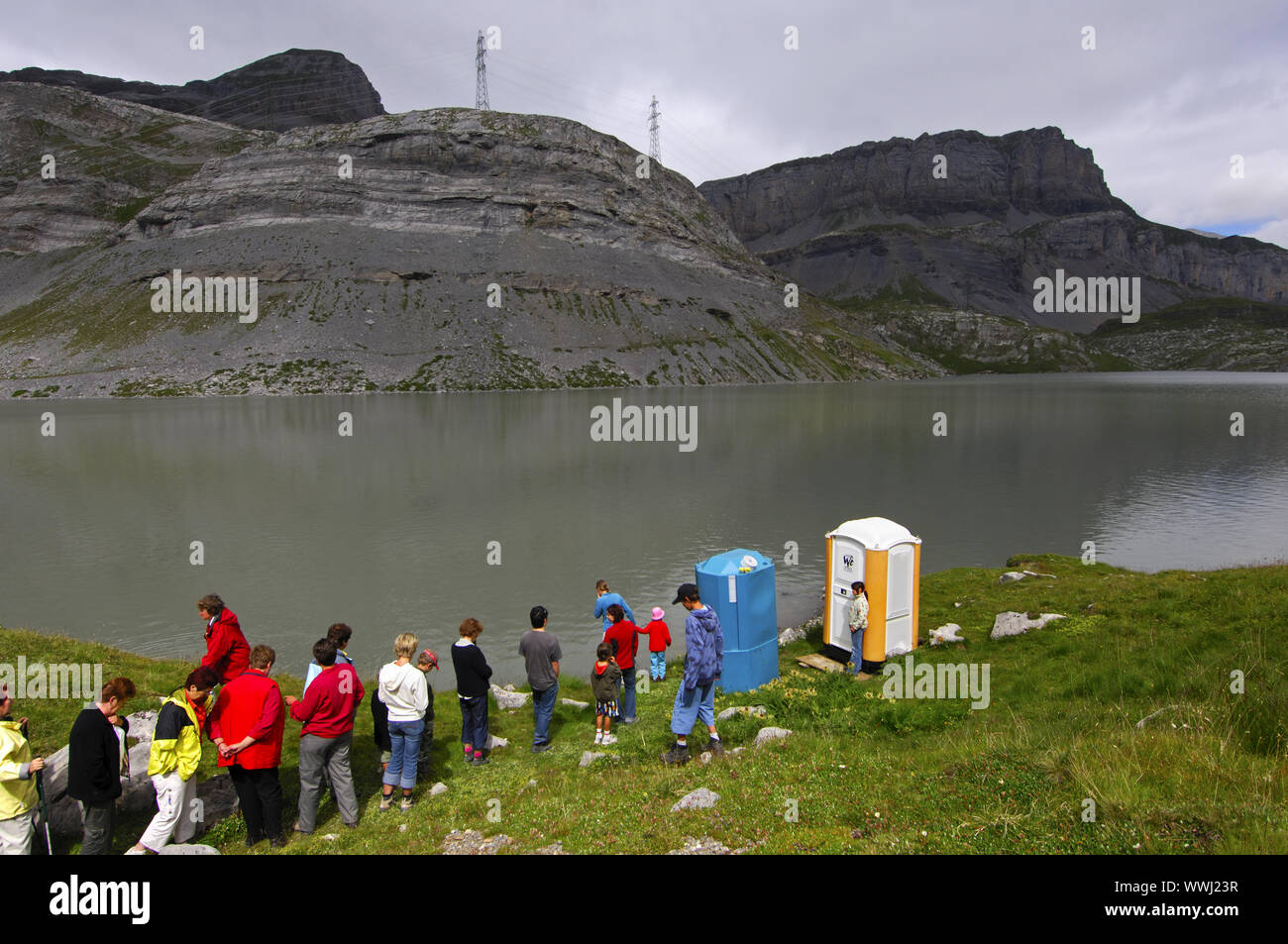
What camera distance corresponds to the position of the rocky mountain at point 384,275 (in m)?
124

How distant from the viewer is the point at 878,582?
534 inches

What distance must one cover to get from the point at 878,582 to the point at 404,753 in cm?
943

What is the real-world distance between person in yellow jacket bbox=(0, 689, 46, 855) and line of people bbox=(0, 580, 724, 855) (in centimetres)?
1

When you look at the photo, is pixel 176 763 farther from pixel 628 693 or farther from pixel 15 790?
pixel 628 693

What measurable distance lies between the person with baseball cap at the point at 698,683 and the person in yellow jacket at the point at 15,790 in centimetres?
732

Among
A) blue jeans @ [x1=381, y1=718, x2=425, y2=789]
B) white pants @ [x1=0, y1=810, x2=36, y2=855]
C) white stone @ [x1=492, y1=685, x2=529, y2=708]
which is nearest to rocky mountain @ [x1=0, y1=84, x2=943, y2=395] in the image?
white stone @ [x1=492, y1=685, x2=529, y2=708]

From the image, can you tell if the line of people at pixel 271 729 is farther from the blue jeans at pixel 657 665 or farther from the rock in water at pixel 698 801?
the blue jeans at pixel 657 665

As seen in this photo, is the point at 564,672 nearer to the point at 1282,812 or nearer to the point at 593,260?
the point at 1282,812

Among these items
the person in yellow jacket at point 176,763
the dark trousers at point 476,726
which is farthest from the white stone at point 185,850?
the dark trousers at point 476,726

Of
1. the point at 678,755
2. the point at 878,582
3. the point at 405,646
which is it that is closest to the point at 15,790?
the point at 405,646

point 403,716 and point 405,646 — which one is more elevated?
point 405,646

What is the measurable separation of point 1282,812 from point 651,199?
207520mm

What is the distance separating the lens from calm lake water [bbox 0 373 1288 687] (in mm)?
19172

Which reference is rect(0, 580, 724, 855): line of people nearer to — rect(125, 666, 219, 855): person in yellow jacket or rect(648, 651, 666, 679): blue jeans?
rect(125, 666, 219, 855): person in yellow jacket
